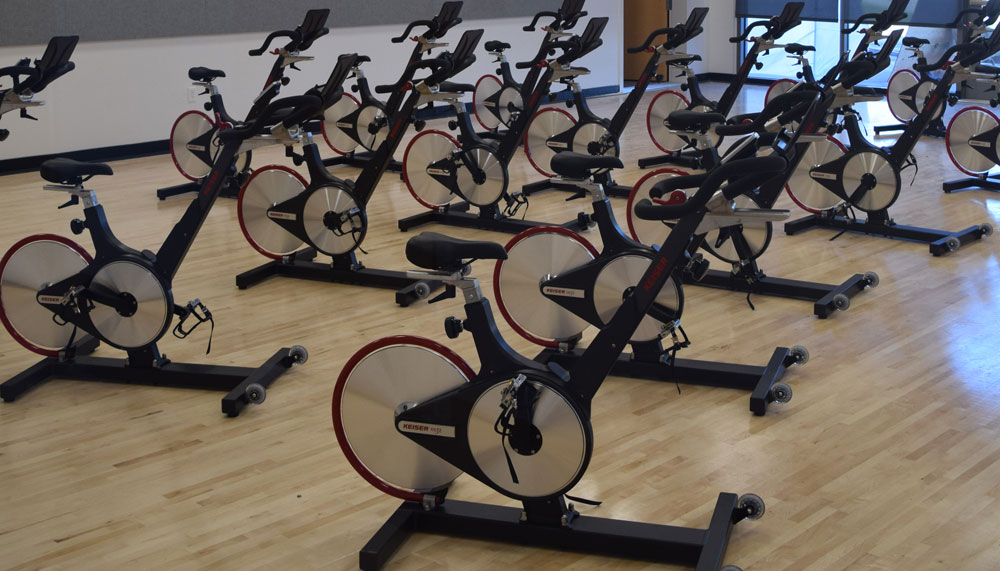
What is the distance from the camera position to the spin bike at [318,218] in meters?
4.93

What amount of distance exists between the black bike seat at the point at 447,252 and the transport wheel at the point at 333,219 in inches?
96.6

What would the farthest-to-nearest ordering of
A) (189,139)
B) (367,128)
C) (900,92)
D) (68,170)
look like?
(900,92) → (367,128) → (189,139) → (68,170)

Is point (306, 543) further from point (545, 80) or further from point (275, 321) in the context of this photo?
point (545, 80)

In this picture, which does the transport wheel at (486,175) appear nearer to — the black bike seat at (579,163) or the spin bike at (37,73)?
the spin bike at (37,73)

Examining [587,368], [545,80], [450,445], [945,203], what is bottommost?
[945,203]

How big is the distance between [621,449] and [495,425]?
81 cm

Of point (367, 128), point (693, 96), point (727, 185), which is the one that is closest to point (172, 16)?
point (367, 128)

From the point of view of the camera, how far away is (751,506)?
2.74 m

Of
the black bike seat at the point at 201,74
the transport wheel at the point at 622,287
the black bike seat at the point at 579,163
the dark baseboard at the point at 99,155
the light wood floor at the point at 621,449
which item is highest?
the black bike seat at the point at 201,74

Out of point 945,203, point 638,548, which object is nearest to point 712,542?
point 638,548

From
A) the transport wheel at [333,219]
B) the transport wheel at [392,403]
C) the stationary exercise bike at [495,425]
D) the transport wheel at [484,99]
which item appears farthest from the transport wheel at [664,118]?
the transport wheel at [392,403]

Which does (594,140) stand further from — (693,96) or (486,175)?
(693,96)

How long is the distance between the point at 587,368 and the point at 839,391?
4.93ft

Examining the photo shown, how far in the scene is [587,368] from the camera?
2.58 meters
